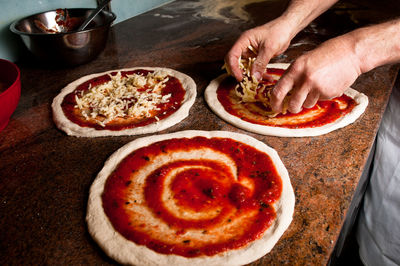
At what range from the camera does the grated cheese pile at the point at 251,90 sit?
2247mm

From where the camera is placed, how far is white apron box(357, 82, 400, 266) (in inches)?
91.2

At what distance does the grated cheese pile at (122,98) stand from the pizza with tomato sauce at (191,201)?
0.37 metres

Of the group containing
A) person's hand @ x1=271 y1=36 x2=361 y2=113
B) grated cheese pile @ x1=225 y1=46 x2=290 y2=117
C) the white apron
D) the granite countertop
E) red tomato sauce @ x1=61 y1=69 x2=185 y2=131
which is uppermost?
person's hand @ x1=271 y1=36 x2=361 y2=113

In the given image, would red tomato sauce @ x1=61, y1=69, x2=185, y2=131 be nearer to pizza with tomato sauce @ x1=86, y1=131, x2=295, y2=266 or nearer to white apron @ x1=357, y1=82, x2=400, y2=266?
pizza with tomato sauce @ x1=86, y1=131, x2=295, y2=266

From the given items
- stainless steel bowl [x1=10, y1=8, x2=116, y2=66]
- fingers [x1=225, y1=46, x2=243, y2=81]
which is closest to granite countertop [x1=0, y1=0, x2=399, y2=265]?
stainless steel bowl [x1=10, y1=8, x2=116, y2=66]

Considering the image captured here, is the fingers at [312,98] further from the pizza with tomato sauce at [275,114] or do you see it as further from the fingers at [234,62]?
the fingers at [234,62]

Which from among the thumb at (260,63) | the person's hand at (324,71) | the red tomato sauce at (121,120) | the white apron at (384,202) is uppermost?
the person's hand at (324,71)

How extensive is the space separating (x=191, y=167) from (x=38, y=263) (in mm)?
886

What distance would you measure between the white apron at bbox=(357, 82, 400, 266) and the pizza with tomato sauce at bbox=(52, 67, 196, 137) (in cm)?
157

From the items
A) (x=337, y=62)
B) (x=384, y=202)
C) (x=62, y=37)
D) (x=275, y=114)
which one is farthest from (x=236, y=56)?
(x=384, y=202)

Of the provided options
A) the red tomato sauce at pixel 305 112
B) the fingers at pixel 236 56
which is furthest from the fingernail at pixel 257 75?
the red tomato sauce at pixel 305 112

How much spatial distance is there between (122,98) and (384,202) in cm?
218

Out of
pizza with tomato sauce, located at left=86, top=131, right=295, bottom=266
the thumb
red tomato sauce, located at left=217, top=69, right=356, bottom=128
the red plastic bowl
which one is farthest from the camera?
the thumb

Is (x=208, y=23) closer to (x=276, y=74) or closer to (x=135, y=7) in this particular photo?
(x=135, y=7)
